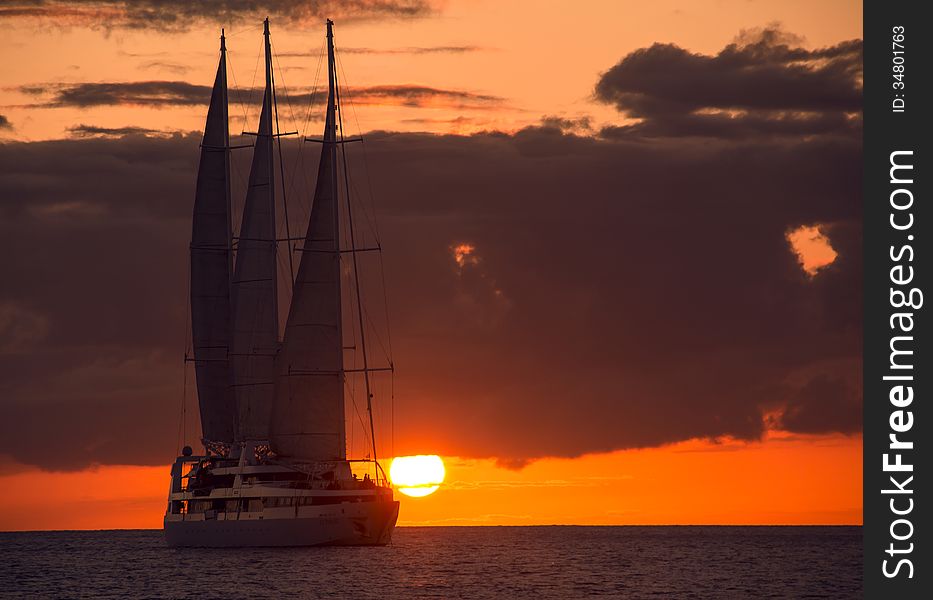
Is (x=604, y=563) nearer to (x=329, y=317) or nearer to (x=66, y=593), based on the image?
(x=329, y=317)

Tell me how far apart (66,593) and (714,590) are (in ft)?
159

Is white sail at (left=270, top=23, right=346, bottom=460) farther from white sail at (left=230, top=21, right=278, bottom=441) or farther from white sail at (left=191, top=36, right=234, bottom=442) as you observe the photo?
white sail at (left=191, top=36, right=234, bottom=442)

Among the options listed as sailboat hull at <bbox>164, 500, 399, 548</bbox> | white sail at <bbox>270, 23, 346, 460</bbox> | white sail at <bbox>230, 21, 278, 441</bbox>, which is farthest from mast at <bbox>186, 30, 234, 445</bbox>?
white sail at <bbox>270, 23, 346, 460</bbox>

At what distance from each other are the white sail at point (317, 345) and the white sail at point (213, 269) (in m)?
19.1

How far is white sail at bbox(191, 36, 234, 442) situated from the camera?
142m

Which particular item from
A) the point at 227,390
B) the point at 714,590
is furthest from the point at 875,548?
the point at 227,390

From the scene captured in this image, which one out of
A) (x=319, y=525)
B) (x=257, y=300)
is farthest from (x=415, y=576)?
(x=257, y=300)

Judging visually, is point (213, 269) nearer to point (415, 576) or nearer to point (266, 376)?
point (266, 376)

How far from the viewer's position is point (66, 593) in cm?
11469

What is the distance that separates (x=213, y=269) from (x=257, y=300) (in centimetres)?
972

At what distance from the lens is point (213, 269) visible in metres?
142

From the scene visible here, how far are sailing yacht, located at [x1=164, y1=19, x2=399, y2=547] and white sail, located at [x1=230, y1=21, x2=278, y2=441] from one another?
0.29ft

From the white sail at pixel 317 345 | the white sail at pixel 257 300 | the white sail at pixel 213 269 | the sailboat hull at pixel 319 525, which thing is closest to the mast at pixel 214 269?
the white sail at pixel 213 269

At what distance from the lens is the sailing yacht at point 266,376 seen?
123m
